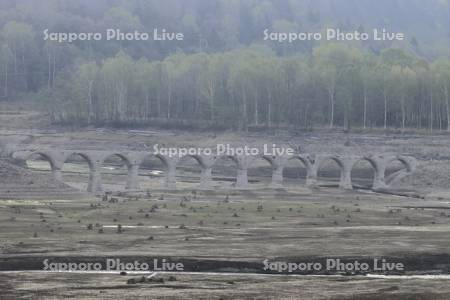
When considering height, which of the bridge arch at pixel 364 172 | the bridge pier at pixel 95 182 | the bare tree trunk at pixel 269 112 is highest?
the bare tree trunk at pixel 269 112

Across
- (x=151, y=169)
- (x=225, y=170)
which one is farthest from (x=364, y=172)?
(x=151, y=169)

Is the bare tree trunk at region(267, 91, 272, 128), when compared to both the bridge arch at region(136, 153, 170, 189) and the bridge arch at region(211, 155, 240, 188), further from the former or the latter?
the bridge arch at region(136, 153, 170, 189)

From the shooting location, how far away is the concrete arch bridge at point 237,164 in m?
118

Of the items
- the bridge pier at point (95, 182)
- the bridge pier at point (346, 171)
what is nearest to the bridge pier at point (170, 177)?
the bridge pier at point (95, 182)

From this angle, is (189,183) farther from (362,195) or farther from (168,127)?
(168,127)

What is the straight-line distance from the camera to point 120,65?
6905 inches

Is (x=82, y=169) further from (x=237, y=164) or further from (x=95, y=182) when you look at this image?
(x=95, y=182)

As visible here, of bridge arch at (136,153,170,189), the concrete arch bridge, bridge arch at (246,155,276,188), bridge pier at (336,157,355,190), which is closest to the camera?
the concrete arch bridge

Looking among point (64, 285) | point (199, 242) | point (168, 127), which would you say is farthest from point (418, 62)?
point (64, 285)

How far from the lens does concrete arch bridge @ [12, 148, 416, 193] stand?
118 m

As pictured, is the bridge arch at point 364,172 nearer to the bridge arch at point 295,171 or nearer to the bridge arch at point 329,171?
the bridge arch at point 329,171

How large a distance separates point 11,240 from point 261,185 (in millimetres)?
65639

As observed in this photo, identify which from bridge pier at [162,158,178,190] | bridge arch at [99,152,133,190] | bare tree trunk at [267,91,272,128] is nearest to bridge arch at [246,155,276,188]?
bridge pier at [162,158,178,190]

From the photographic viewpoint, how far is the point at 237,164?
13162cm
